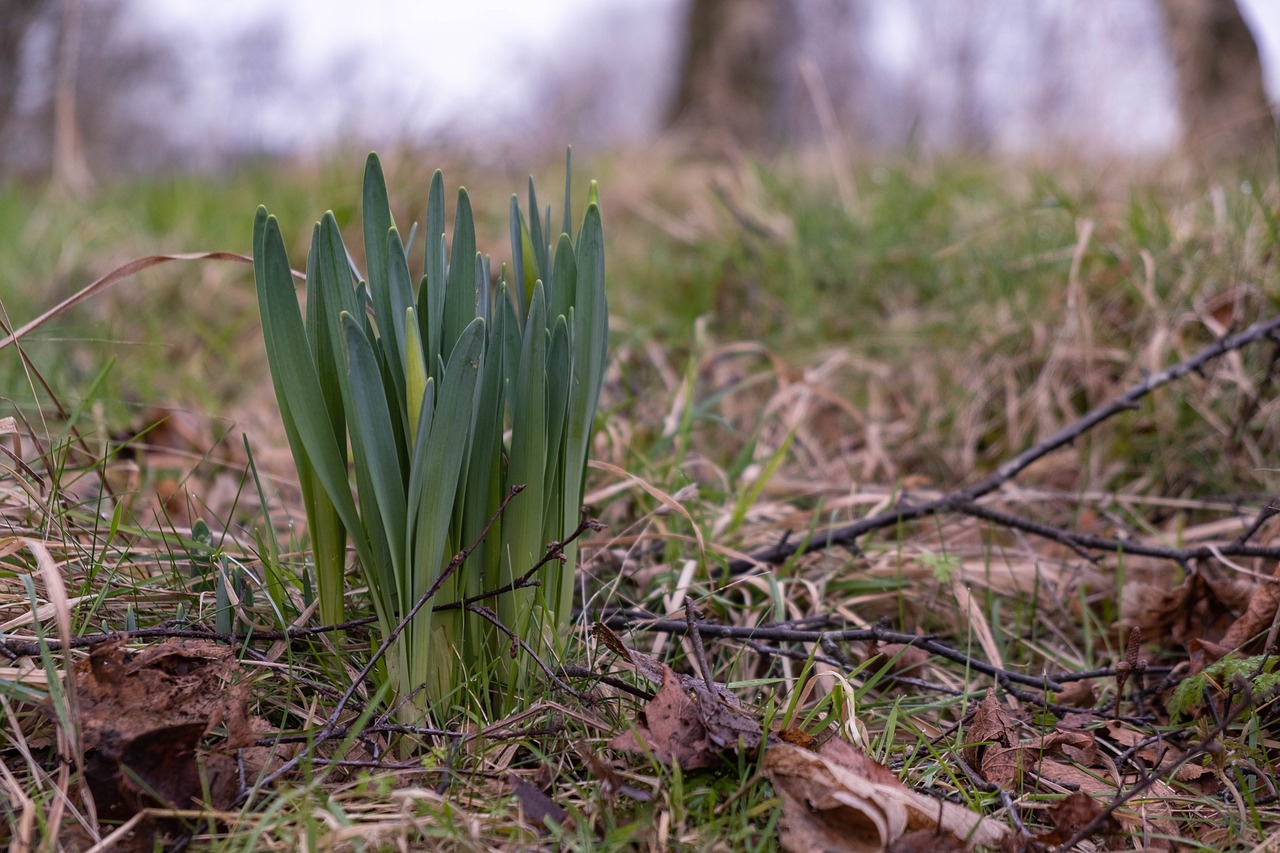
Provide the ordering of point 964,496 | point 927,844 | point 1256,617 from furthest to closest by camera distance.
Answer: point 964,496
point 1256,617
point 927,844

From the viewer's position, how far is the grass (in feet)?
3.90

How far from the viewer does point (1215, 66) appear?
199 inches

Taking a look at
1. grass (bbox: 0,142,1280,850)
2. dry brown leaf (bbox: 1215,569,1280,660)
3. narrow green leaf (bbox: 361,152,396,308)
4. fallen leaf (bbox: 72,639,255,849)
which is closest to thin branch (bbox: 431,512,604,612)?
grass (bbox: 0,142,1280,850)

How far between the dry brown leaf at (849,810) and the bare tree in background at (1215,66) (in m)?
4.28

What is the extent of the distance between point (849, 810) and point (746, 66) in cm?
647

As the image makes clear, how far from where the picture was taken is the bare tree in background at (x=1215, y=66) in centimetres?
449

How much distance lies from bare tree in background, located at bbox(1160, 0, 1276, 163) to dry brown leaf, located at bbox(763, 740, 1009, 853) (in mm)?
4282

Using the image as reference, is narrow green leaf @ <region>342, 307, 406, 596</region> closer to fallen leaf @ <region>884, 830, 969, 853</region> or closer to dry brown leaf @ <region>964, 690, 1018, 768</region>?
fallen leaf @ <region>884, 830, 969, 853</region>

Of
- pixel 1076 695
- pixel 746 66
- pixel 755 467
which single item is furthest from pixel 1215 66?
pixel 1076 695

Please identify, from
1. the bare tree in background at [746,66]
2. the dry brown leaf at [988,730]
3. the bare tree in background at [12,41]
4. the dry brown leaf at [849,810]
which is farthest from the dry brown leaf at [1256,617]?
the bare tree in background at [12,41]

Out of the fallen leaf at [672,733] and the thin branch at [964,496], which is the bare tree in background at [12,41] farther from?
the fallen leaf at [672,733]

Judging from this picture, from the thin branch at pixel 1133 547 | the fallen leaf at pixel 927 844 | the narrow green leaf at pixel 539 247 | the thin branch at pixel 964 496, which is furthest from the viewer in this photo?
the thin branch at pixel 964 496

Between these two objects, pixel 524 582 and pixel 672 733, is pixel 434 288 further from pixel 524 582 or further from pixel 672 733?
pixel 672 733

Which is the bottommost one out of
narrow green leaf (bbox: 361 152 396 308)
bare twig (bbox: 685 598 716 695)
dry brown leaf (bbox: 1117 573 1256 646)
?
dry brown leaf (bbox: 1117 573 1256 646)
